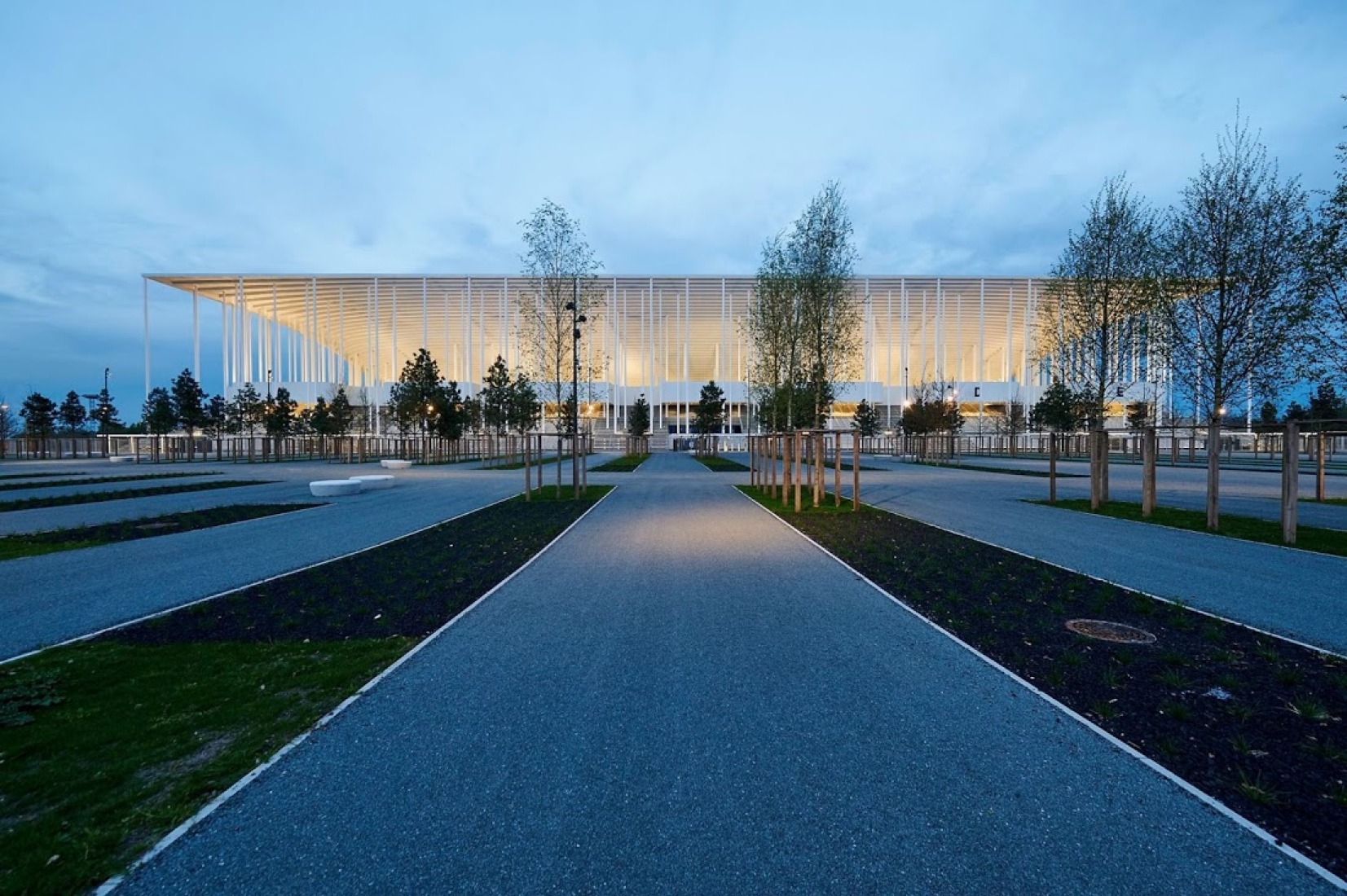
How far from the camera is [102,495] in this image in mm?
20188

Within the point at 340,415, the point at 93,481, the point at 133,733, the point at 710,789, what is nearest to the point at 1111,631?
the point at 710,789

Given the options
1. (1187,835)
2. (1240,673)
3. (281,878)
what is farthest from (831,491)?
(281,878)

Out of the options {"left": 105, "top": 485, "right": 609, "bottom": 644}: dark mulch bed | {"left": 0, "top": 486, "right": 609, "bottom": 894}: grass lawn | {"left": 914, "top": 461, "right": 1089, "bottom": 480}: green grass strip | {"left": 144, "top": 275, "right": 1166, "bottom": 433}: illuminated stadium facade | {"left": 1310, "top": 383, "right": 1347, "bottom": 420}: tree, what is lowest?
{"left": 914, "top": 461, "right": 1089, "bottom": 480}: green grass strip

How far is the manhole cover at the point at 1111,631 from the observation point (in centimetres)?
597

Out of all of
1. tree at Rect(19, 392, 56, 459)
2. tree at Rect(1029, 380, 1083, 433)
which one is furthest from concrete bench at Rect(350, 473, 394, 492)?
tree at Rect(19, 392, 56, 459)

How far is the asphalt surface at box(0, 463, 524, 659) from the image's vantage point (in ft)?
23.5

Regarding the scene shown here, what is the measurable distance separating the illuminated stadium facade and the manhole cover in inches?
2736

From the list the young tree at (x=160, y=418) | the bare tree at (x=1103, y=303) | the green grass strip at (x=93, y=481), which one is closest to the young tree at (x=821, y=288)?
the bare tree at (x=1103, y=303)

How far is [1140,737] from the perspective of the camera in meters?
4.00

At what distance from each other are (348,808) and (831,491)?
70.9 ft

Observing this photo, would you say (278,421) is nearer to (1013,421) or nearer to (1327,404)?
(1013,421)

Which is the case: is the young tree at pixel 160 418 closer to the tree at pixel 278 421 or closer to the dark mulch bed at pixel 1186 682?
the tree at pixel 278 421

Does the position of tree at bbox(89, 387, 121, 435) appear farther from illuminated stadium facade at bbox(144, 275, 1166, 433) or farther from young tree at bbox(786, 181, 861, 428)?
young tree at bbox(786, 181, 861, 428)

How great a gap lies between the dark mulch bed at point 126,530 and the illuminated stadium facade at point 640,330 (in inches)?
2364
